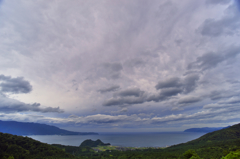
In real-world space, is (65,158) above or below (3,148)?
below

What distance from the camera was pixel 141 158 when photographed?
415 ft

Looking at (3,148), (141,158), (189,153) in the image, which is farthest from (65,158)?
(189,153)

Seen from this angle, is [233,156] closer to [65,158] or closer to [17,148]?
[65,158]

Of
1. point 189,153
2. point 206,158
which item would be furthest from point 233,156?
point 206,158

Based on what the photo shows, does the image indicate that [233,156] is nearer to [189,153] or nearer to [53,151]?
[189,153]

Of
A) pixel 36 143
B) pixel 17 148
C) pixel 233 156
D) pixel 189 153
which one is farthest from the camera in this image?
pixel 36 143

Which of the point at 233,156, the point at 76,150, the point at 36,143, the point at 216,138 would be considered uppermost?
the point at 233,156

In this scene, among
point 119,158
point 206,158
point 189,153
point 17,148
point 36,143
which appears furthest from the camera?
point 119,158

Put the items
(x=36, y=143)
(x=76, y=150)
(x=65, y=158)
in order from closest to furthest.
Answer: (x=65, y=158) < (x=36, y=143) < (x=76, y=150)

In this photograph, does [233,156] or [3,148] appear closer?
[233,156]

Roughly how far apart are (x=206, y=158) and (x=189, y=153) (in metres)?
31.6

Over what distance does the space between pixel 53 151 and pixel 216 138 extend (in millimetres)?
250526

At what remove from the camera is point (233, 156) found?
1706 inches

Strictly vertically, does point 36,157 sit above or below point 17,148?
below
